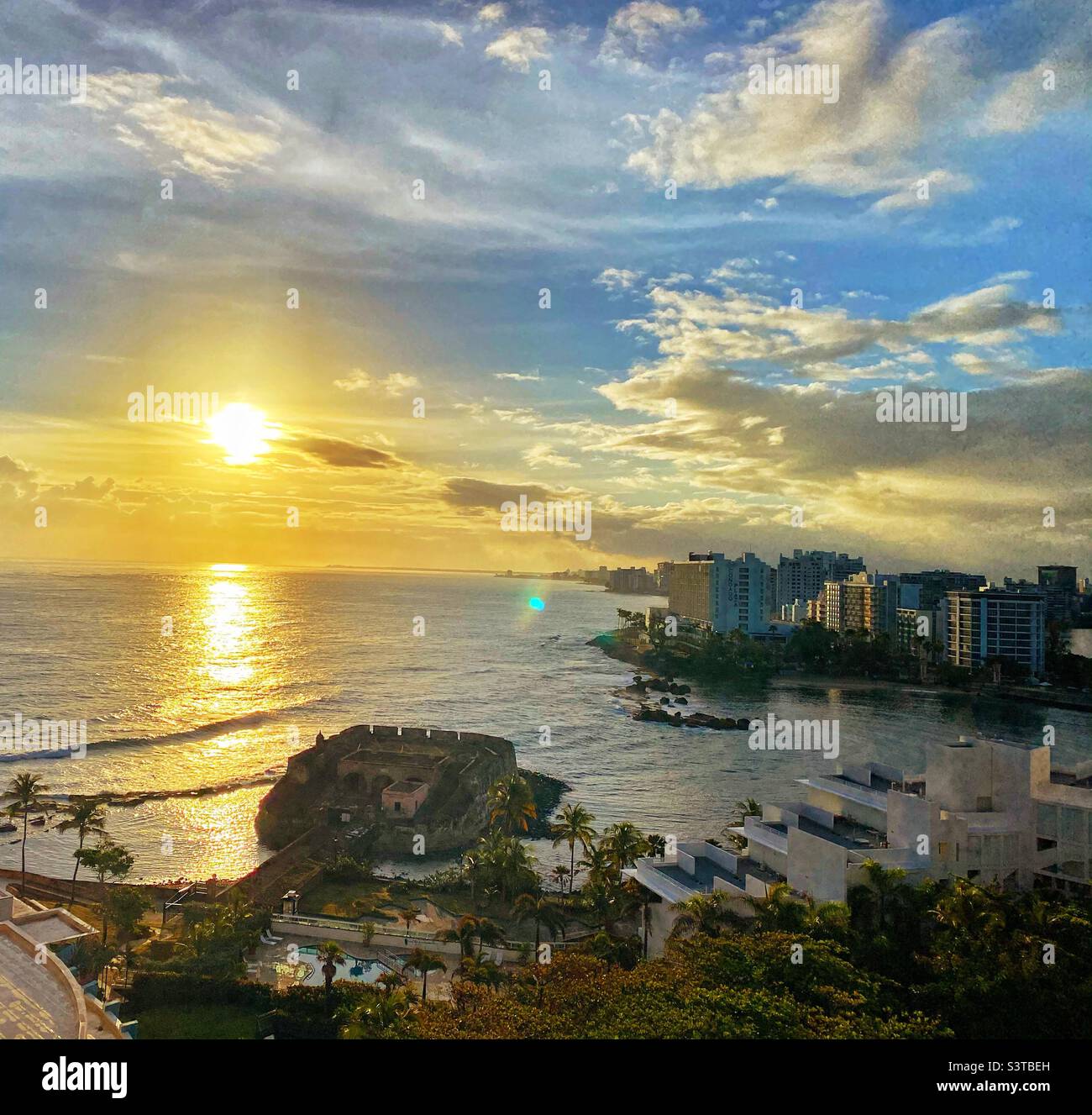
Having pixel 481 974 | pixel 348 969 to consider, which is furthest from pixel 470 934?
pixel 348 969

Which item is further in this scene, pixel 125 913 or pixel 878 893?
pixel 125 913

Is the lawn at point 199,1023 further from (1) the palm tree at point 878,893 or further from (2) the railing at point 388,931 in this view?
(1) the palm tree at point 878,893

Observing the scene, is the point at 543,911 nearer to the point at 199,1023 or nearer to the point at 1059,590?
the point at 199,1023

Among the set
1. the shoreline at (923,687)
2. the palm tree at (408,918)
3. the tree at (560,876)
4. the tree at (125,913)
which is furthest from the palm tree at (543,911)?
the shoreline at (923,687)

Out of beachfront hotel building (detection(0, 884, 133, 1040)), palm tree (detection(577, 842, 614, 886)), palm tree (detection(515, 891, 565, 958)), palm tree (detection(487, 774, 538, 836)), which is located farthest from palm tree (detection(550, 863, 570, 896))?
beachfront hotel building (detection(0, 884, 133, 1040))

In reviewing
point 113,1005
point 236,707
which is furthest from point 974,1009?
point 236,707

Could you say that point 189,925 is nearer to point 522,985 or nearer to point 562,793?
point 522,985

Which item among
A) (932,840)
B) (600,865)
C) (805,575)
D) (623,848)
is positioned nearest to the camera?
(932,840)
